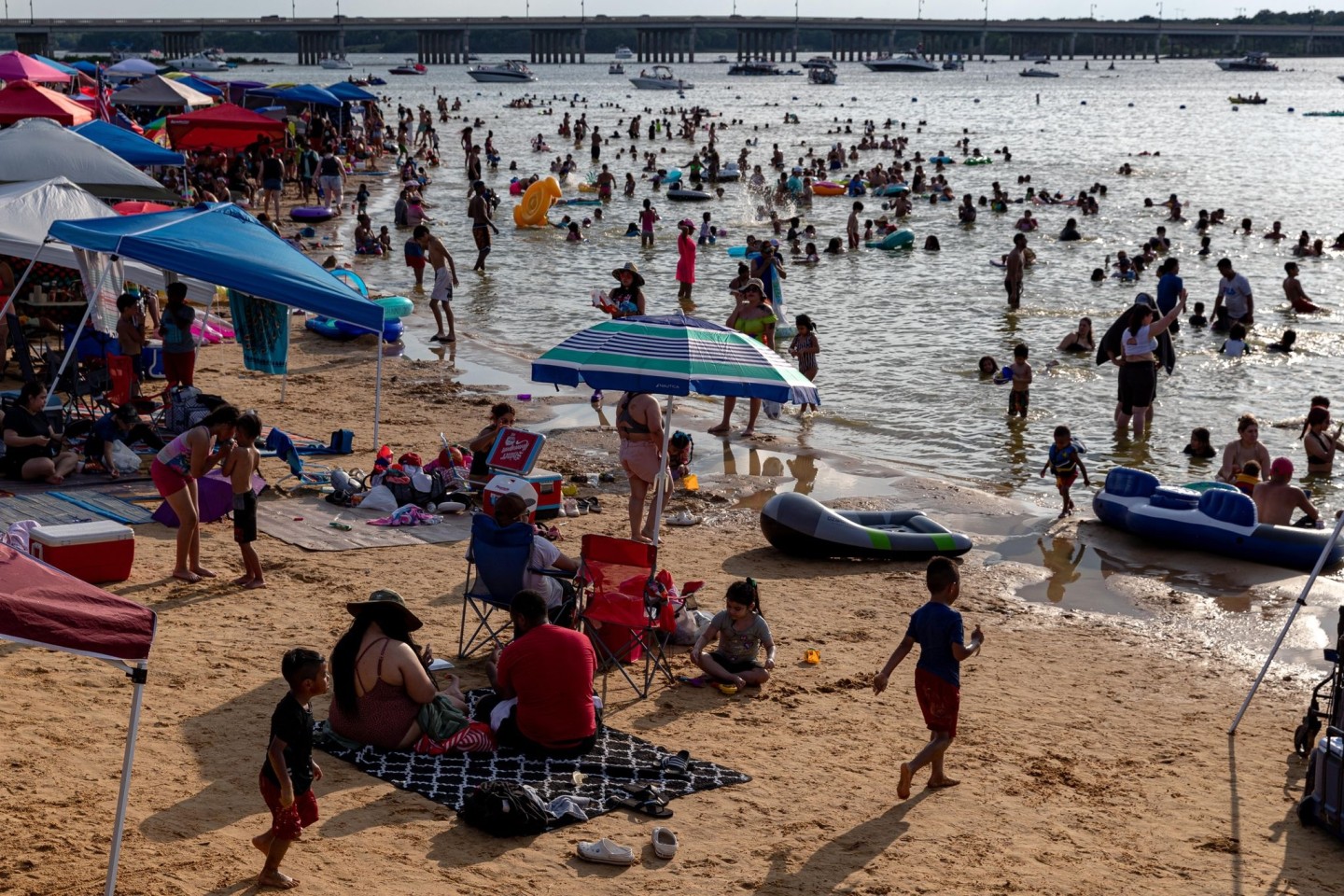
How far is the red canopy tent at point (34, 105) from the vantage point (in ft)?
75.6

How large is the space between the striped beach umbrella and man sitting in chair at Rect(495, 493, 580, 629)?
3.38 ft

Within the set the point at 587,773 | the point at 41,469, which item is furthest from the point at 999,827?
the point at 41,469

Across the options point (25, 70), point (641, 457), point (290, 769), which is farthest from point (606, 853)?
point (25, 70)

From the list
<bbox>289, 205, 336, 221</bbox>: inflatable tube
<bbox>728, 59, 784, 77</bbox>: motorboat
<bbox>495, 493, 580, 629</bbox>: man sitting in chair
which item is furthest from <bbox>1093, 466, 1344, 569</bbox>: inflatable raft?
<bbox>728, 59, 784, 77</bbox>: motorboat

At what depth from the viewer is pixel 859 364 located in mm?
20844

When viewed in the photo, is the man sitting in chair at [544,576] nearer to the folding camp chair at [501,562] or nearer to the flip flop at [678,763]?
the folding camp chair at [501,562]

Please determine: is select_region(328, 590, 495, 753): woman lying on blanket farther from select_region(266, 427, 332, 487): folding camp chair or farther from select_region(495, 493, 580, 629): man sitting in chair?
select_region(266, 427, 332, 487): folding camp chair

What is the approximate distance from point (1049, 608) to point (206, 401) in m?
7.63

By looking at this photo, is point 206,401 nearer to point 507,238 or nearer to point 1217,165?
point 507,238

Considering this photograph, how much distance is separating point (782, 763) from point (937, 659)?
1.09 metres

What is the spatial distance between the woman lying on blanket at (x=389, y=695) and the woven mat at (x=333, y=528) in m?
3.54

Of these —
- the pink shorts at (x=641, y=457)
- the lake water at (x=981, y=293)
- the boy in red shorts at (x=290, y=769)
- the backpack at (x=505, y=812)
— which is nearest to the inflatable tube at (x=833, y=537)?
the pink shorts at (x=641, y=457)

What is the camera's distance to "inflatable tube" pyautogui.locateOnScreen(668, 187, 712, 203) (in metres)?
42.4

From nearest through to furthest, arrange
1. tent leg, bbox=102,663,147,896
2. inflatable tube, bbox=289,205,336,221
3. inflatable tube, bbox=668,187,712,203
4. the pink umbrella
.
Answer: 1. tent leg, bbox=102,663,147,896
2. the pink umbrella
3. inflatable tube, bbox=289,205,336,221
4. inflatable tube, bbox=668,187,712,203
